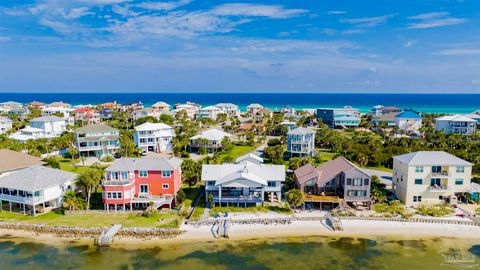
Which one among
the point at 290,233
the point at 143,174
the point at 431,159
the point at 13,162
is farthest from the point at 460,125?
the point at 13,162

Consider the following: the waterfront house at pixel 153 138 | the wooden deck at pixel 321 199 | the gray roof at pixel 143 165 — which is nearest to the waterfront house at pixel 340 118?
the waterfront house at pixel 153 138

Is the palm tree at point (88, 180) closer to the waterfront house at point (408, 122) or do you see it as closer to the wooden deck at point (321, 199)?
the wooden deck at point (321, 199)

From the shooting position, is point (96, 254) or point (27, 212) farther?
point (27, 212)

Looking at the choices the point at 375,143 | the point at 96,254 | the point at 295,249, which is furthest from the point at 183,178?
the point at 375,143

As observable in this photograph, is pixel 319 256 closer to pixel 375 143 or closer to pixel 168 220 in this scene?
pixel 168 220

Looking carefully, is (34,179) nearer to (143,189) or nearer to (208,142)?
(143,189)

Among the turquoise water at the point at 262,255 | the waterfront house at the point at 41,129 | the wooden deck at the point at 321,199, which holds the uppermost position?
the waterfront house at the point at 41,129
